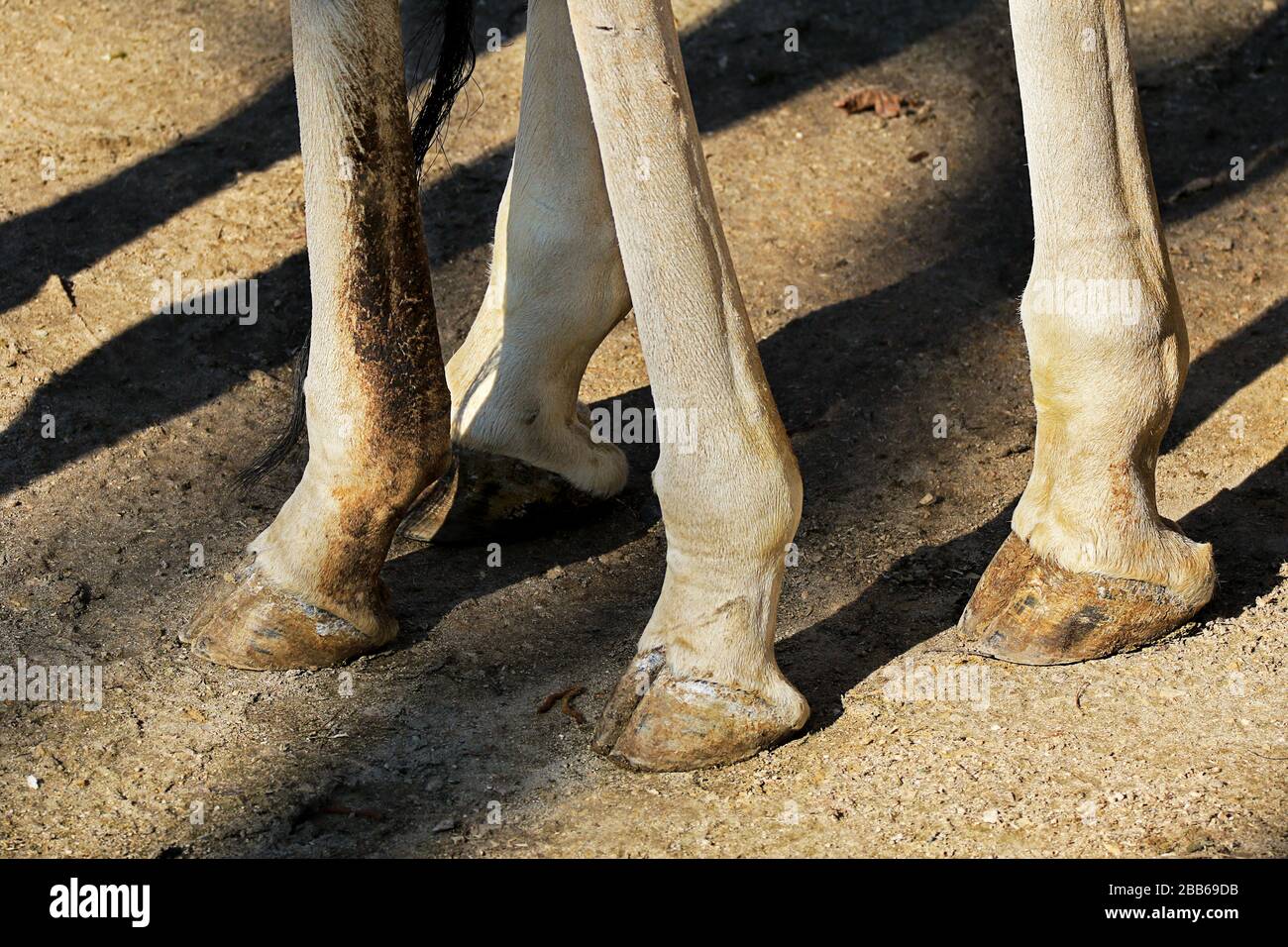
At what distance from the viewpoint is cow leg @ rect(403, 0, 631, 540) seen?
11.3ft

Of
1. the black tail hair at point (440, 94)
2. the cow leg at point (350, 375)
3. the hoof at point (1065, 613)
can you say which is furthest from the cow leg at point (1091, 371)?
the black tail hair at point (440, 94)

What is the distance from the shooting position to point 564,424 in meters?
3.66

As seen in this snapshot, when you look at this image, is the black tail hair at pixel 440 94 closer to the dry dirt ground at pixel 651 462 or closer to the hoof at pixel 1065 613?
the dry dirt ground at pixel 651 462

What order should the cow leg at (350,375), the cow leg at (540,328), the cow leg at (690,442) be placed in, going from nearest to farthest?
the cow leg at (690,442)
the cow leg at (350,375)
the cow leg at (540,328)

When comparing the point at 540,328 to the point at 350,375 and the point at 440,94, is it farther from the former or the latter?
the point at 350,375

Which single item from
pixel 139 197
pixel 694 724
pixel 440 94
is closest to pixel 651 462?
pixel 440 94

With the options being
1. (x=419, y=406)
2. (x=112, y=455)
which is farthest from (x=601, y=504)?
(x=112, y=455)

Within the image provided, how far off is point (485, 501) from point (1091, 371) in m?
1.48

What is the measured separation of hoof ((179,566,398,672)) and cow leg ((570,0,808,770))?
0.65 m

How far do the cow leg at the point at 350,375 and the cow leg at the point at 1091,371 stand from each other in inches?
46.4

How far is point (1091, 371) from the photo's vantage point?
2805mm

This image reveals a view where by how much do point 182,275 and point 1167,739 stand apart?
128 inches

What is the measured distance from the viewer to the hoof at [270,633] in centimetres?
307

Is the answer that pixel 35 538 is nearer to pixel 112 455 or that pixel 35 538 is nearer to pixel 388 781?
pixel 112 455
